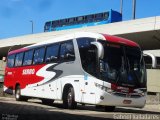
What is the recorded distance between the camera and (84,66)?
58.2ft

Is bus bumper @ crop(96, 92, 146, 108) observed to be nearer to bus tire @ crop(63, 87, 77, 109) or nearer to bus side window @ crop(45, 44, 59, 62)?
bus tire @ crop(63, 87, 77, 109)

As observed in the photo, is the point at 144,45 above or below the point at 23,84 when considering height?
above

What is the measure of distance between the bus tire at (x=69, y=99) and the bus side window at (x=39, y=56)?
3308 millimetres

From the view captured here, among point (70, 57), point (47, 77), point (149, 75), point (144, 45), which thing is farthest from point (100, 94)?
point (144, 45)

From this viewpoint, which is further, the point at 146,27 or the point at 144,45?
the point at 144,45

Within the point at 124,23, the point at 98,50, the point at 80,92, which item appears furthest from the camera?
the point at 124,23

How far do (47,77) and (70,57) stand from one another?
2806 mm

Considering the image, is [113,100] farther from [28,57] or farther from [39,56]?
[28,57]

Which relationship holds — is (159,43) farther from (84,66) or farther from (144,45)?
(84,66)

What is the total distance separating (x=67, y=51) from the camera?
62.6ft

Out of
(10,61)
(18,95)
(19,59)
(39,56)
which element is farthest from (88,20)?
(39,56)

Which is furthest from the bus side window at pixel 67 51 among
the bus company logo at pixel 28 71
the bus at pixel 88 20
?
the bus at pixel 88 20

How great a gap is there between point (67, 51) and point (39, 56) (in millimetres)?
3708

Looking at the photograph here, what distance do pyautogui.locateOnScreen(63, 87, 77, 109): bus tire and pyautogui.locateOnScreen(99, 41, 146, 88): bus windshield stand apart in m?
2.06
